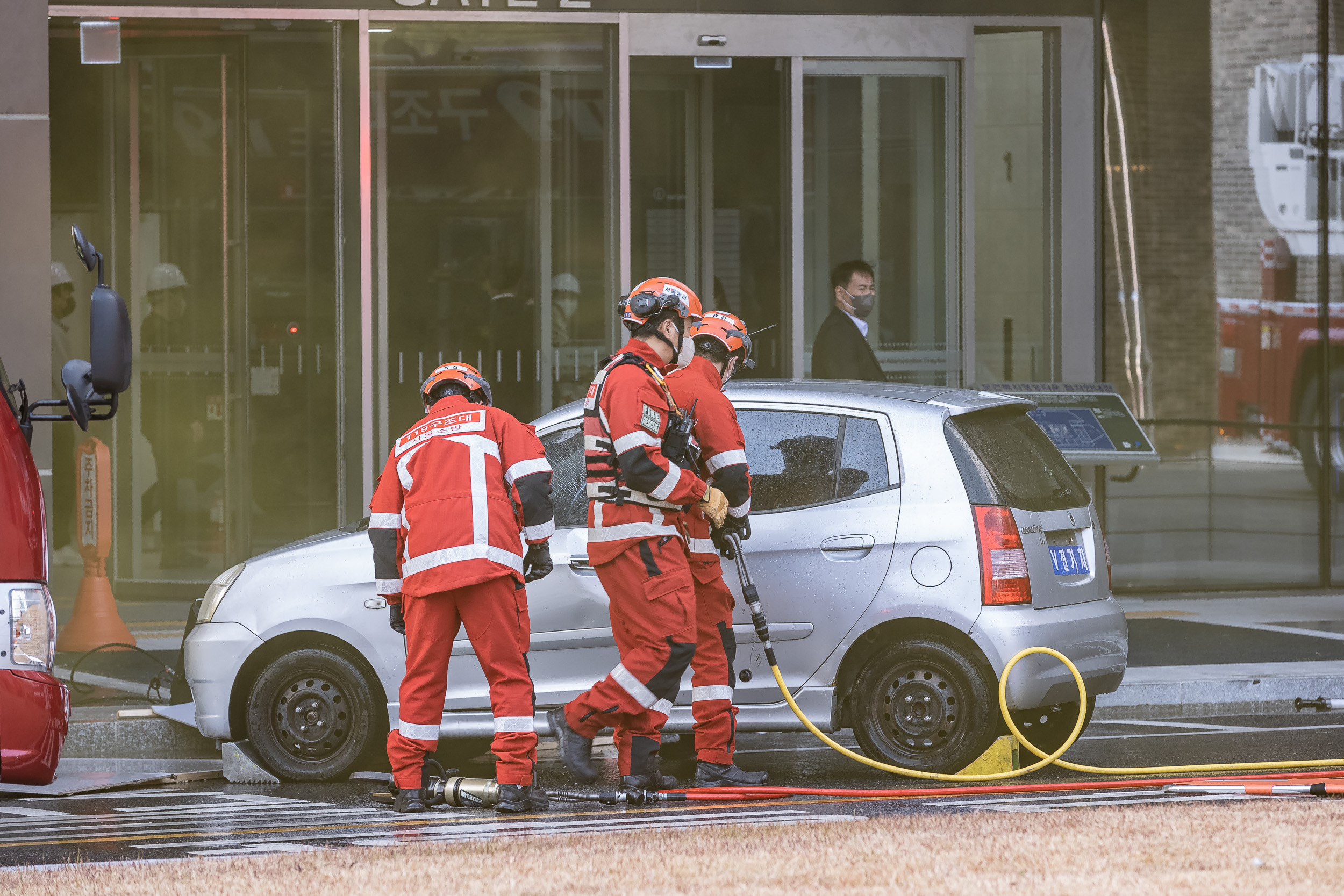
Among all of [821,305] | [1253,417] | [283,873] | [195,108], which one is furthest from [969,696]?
[195,108]

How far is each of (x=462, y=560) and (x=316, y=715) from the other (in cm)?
147

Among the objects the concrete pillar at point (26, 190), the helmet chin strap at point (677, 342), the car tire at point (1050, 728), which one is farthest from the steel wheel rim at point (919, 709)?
the concrete pillar at point (26, 190)

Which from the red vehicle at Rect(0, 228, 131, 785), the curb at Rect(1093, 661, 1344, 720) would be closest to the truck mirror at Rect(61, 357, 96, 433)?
the red vehicle at Rect(0, 228, 131, 785)

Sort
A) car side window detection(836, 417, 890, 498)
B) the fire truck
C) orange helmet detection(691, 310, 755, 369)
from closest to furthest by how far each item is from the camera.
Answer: car side window detection(836, 417, 890, 498) < orange helmet detection(691, 310, 755, 369) < the fire truck

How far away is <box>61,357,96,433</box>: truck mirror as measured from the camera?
6930 millimetres

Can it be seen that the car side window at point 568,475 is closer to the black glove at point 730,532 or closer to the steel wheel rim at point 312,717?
the black glove at point 730,532

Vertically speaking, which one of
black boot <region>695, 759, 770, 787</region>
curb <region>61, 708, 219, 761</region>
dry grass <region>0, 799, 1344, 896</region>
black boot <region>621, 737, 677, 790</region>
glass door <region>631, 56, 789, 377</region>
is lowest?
curb <region>61, 708, 219, 761</region>

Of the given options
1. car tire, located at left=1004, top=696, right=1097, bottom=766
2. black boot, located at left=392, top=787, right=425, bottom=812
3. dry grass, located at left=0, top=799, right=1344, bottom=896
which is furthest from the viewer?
car tire, located at left=1004, top=696, right=1097, bottom=766

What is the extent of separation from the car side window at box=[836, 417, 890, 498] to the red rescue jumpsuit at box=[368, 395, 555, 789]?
135cm

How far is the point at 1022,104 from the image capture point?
13.7 metres

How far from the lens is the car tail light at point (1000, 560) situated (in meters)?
7.25

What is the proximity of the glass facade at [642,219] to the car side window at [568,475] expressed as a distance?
18.6 feet

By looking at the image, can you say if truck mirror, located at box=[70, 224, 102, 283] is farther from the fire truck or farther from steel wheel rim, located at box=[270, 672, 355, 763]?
the fire truck

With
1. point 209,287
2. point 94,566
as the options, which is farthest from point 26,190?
point 209,287
